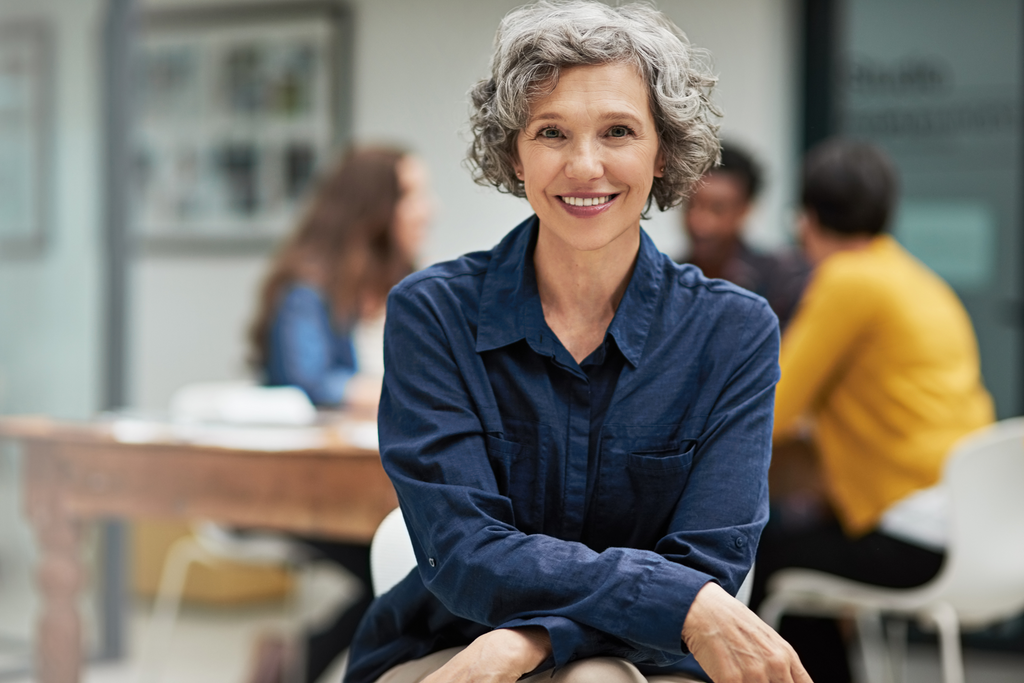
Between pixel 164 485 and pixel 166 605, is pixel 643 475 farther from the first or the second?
pixel 166 605

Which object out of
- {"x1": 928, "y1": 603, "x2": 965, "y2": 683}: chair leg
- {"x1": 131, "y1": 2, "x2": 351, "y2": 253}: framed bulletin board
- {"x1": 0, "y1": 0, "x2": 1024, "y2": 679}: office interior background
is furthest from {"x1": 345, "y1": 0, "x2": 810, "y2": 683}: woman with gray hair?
{"x1": 131, "y1": 2, "x2": 351, "y2": 253}: framed bulletin board

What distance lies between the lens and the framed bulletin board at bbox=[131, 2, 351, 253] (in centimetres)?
404

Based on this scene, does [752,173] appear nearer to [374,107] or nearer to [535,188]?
[374,107]

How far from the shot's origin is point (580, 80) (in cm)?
103

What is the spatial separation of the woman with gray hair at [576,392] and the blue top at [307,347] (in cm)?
147

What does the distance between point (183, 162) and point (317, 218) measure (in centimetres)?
173

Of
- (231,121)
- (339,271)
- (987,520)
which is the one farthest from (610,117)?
(231,121)

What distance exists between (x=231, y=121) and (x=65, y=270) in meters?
1.20

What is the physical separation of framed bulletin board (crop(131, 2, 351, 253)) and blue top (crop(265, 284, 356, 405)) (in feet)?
4.90

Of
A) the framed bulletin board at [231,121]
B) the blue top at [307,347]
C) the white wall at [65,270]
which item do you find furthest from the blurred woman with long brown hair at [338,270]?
the framed bulletin board at [231,121]

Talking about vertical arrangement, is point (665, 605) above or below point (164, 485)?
above

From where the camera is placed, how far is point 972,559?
1919mm

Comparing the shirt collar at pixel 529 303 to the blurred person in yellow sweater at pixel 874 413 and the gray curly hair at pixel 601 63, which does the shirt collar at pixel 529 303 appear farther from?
the blurred person in yellow sweater at pixel 874 413

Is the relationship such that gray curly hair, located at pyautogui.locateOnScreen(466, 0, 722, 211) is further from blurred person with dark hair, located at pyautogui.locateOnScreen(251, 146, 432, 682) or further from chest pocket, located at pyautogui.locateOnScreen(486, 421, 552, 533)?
blurred person with dark hair, located at pyautogui.locateOnScreen(251, 146, 432, 682)
